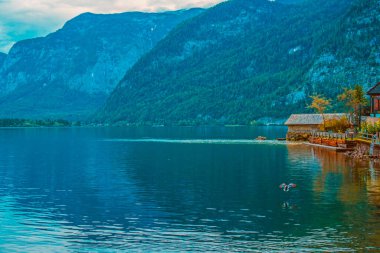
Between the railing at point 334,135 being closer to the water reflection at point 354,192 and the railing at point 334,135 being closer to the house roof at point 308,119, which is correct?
the house roof at point 308,119

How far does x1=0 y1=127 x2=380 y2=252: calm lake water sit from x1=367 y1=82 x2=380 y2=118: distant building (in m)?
32.7

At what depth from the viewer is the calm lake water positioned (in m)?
35.4

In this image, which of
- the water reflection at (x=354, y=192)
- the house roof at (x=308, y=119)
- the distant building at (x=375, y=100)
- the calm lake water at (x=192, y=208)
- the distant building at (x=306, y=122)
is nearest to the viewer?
the calm lake water at (x=192, y=208)

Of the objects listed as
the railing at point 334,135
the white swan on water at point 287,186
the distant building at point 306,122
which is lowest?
the white swan on water at point 287,186

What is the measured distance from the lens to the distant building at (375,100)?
356 ft

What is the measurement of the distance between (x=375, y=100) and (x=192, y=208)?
239ft

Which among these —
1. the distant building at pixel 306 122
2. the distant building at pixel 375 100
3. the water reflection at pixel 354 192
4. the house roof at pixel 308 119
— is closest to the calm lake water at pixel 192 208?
the water reflection at pixel 354 192

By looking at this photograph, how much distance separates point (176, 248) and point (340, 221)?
1222cm

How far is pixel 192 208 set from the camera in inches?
1813

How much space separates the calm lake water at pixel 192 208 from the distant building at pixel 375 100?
3270 cm

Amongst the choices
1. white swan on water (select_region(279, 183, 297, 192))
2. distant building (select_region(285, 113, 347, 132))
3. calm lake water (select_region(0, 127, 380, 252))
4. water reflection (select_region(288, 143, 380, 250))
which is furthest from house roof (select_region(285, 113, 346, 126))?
white swan on water (select_region(279, 183, 297, 192))

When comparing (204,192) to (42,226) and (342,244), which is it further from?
(342,244)

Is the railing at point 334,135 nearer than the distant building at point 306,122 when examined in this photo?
Yes

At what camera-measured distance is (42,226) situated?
132ft
